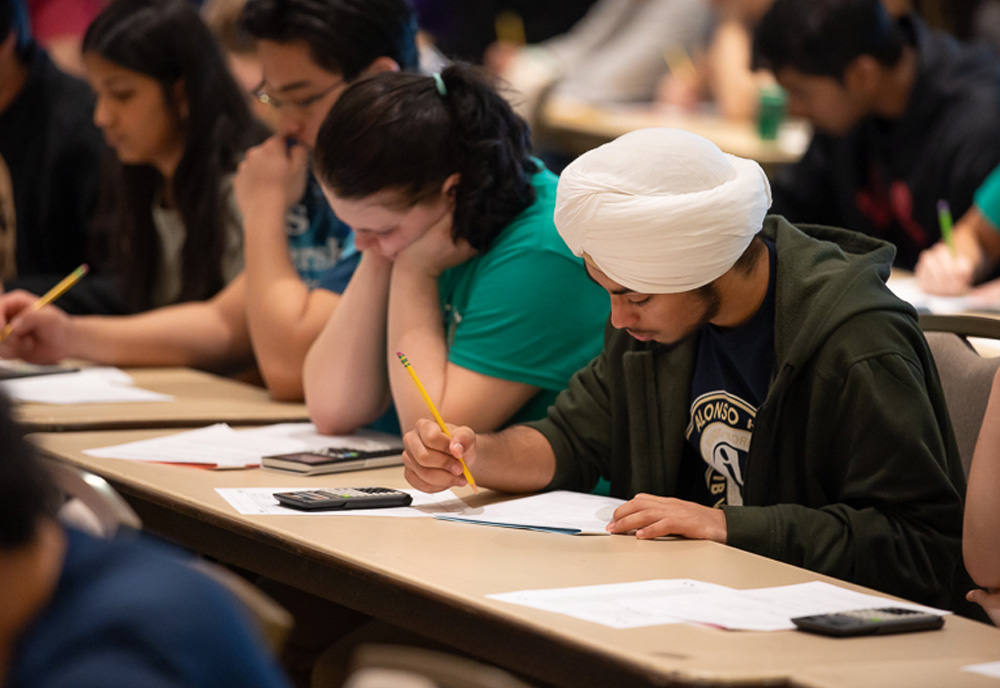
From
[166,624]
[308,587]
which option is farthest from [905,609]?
[166,624]

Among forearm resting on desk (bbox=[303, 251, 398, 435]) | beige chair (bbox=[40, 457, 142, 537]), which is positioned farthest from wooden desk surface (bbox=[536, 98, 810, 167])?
beige chair (bbox=[40, 457, 142, 537])

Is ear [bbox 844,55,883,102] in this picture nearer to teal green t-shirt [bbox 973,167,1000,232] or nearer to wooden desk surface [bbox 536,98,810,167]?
teal green t-shirt [bbox 973,167,1000,232]

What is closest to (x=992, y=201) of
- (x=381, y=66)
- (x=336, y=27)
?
(x=381, y=66)

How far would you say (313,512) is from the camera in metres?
1.87

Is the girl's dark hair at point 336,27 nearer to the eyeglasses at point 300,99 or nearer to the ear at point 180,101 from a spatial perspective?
the eyeglasses at point 300,99

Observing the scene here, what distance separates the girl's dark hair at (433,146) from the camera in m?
2.15

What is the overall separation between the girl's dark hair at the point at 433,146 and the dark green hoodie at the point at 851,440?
1.78ft

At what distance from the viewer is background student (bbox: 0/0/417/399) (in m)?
2.65

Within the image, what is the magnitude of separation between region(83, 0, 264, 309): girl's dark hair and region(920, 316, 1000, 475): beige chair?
1.85 m

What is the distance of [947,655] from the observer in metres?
1.33

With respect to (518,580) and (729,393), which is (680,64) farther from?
(518,580)

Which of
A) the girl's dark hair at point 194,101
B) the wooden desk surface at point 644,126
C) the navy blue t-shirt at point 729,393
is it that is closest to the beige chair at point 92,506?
the navy blue t-shirt at point 729,393

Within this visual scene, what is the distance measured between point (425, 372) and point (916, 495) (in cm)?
90

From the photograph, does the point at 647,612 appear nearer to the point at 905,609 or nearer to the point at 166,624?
the point at 905,609
